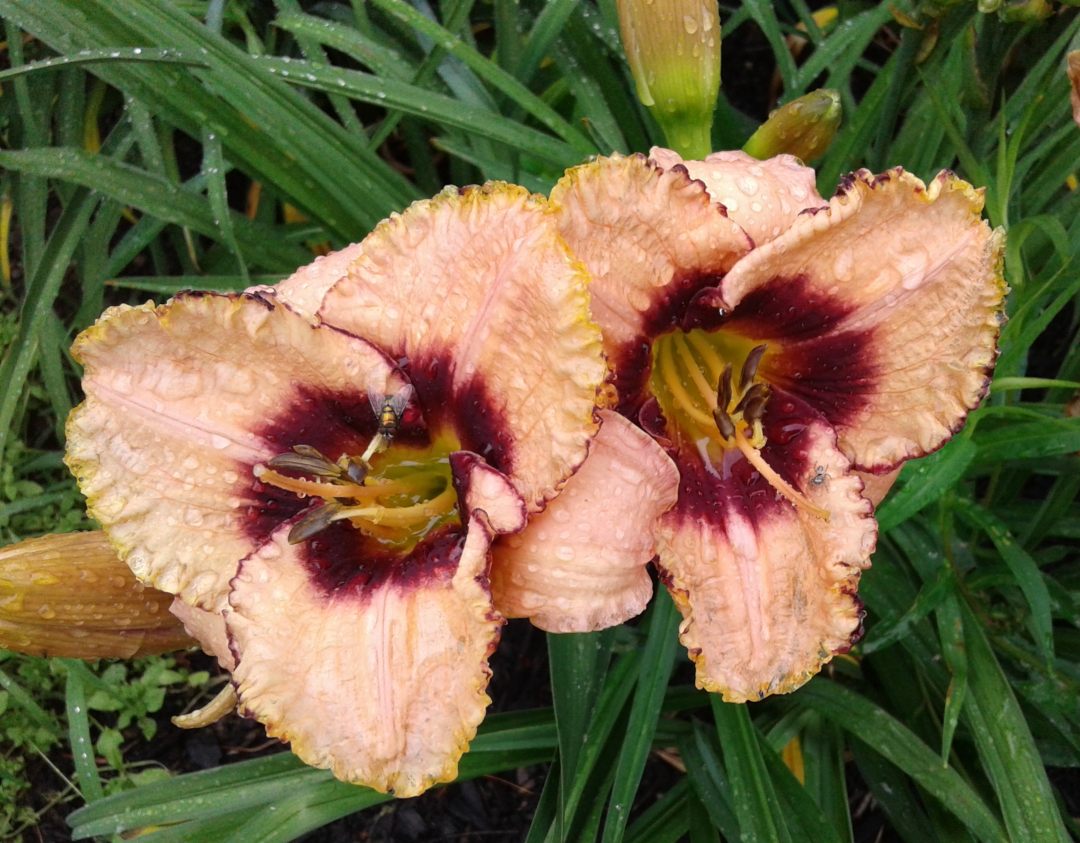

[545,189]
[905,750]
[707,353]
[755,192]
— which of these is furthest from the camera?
[545,189]

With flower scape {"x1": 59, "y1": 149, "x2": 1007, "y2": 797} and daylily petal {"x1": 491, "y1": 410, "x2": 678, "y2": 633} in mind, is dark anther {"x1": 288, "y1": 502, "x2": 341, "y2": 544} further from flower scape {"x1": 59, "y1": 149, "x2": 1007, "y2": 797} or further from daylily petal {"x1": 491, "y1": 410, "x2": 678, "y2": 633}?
daylily petal {"x1": 491, "y1": 410, "x2": 678, "y2": 633}

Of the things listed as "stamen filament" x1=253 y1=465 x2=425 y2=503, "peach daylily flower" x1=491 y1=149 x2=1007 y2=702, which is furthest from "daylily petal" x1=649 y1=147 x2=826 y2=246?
"stamen filament" x1=253 y1=465 x2=425 y2=503

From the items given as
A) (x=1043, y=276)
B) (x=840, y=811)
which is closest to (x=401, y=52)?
(x=1043, y=276)

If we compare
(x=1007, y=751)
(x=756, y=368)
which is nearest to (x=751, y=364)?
(x=756, y=368)

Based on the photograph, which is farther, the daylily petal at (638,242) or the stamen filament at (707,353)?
the stamen filament at (707,353)

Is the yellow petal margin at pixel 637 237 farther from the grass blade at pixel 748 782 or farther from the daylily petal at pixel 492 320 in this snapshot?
the grass blade at pixel 748 782

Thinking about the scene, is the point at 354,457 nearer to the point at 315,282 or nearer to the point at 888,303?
the point at 315,282

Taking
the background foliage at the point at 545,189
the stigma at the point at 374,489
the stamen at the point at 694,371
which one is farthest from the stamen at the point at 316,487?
the background foliage at the point at 545,189
